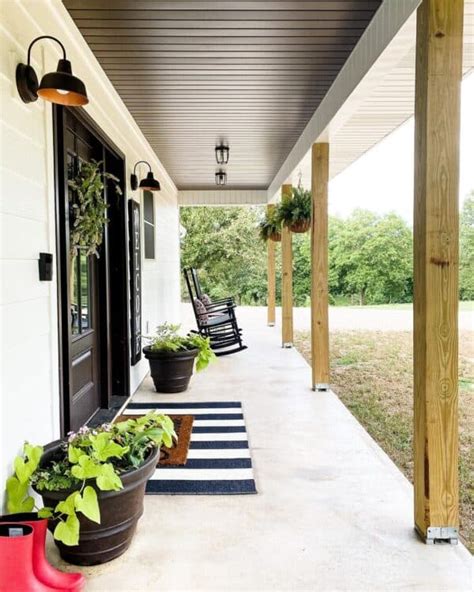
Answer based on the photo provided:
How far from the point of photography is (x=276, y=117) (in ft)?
14.5

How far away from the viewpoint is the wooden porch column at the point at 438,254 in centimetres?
195

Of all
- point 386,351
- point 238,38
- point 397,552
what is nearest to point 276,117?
point 238,38

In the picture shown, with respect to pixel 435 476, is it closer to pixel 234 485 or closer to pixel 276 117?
pixel 234 485

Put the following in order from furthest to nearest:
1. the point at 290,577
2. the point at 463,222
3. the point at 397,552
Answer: the point at 463,222 < the point at 397,552 < the point at 290,577

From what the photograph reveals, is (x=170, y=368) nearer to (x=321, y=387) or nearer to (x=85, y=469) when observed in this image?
(x=321, y=387)

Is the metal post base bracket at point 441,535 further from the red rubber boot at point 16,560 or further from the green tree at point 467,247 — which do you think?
the green tree at point 467,247

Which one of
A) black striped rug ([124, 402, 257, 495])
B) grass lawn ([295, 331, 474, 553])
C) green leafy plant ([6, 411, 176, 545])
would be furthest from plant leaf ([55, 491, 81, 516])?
grass lawn ([295, 331, 474, 553])

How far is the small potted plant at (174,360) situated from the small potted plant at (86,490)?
2.25 metres

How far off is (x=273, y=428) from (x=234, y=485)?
3.15ft

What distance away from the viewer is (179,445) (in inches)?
124

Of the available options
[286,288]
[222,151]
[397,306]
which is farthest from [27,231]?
[397,306]

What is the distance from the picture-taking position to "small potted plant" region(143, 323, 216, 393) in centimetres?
436

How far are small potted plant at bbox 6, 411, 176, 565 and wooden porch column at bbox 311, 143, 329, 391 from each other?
258 cm

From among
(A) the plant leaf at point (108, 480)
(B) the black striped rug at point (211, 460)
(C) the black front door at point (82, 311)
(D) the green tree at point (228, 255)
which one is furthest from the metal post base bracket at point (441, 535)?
(D) the green tree at point (228, 255)
